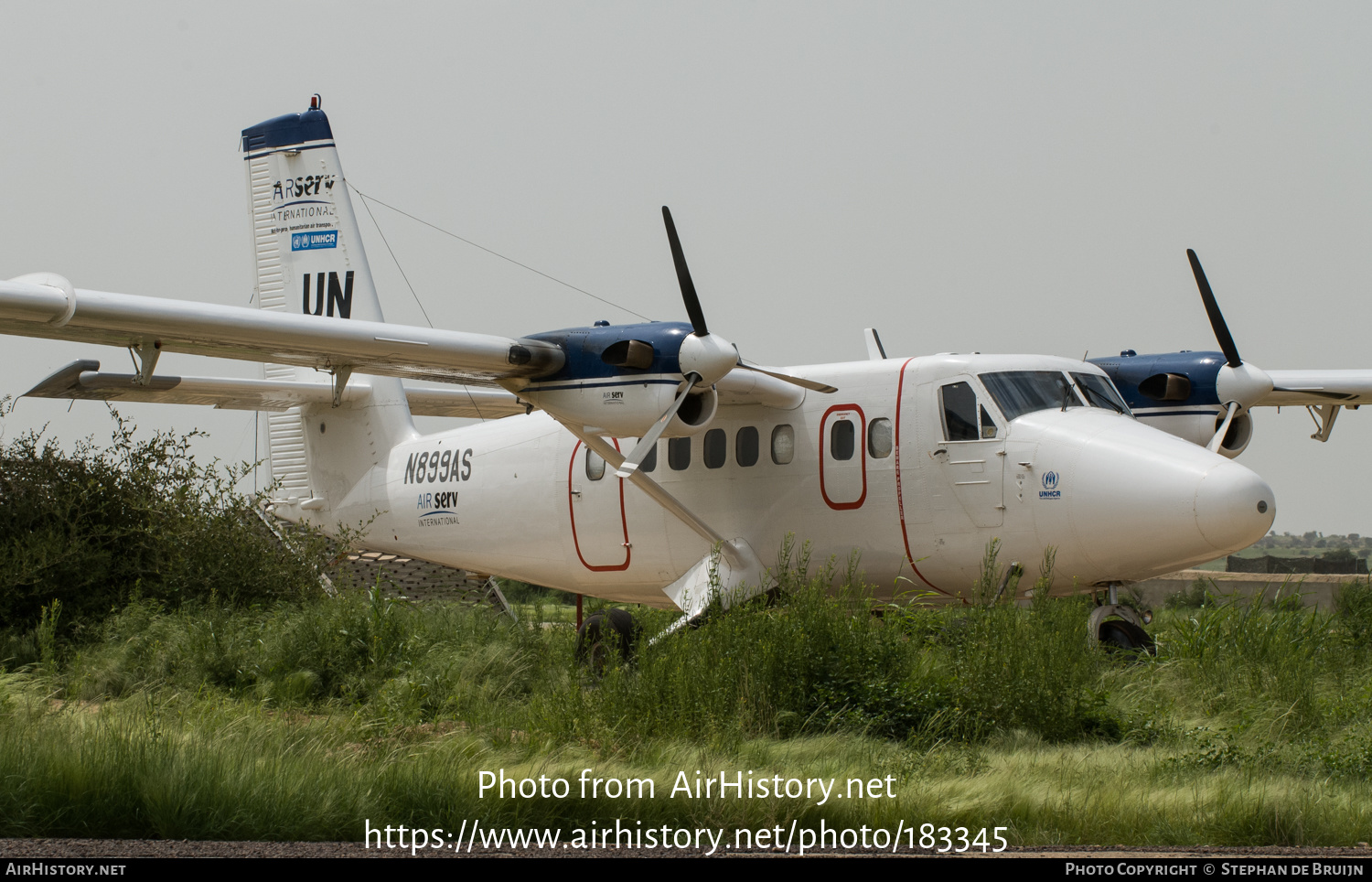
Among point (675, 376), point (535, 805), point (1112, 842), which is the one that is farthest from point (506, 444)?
point (1112, 842)

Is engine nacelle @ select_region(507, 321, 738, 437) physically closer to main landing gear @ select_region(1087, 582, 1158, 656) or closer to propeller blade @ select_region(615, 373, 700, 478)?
propeller blade @ select_region(615, 373, 700, 478)

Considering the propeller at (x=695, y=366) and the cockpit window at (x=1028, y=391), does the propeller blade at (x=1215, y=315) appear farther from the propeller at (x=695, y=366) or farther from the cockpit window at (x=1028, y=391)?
the propeller at (x=695, y=366)

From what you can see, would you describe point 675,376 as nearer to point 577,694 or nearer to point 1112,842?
point 577,694

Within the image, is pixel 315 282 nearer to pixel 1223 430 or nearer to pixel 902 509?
pixel 902 509

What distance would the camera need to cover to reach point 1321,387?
43.9 feet

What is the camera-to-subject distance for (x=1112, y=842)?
17.7 ft

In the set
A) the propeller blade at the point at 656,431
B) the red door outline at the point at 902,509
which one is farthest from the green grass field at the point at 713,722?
the propeller blade at the point at 656,431

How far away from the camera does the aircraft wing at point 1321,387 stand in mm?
13352

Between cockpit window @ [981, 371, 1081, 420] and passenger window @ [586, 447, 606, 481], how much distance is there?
14.1 ft

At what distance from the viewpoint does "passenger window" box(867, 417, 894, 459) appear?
432 inches

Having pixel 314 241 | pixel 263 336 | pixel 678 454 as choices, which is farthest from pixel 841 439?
pixel 314 241

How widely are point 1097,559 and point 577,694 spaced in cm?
462

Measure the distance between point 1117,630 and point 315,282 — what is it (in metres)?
10.8

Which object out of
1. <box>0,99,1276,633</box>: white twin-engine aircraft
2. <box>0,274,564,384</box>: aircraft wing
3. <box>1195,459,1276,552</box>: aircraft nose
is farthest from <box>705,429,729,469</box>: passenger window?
<box>1195,459,1276,552</box>: aircraft nose
